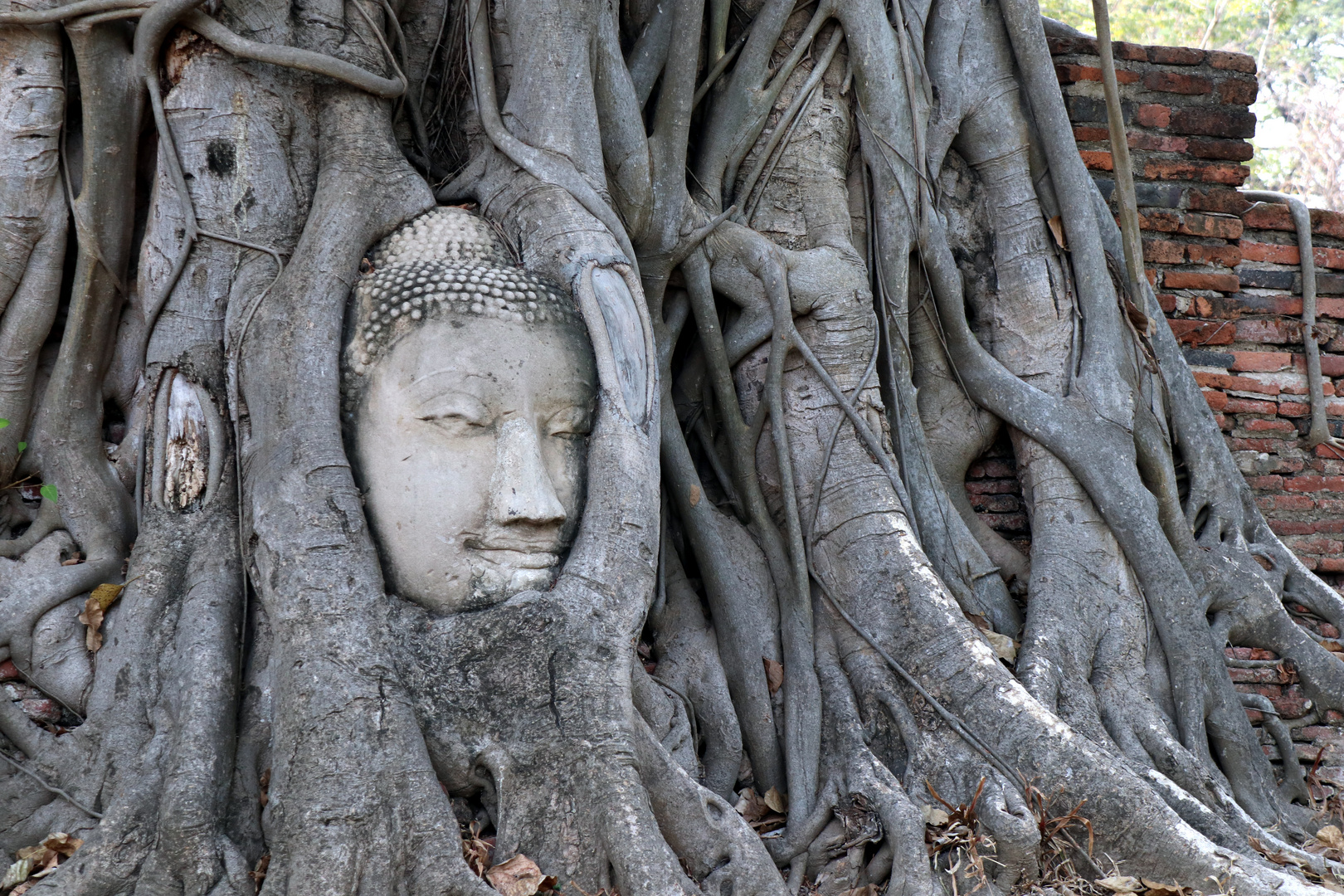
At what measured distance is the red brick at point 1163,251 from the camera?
449 centimetres

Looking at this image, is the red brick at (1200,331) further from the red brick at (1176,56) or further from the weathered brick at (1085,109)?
the red brick at (1176,56)

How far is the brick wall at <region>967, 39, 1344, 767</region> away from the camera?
Answer: 4488mm

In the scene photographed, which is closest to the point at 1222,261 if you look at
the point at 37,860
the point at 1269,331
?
the point at 1269,331

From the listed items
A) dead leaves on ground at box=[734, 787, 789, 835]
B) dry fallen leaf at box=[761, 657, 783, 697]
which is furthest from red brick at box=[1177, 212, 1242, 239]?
dead leaves on ground at box=[734, 787, 789, 835]

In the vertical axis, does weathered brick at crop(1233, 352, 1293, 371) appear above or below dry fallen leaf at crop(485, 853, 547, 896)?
above

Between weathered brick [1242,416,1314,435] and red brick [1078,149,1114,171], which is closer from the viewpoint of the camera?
red brick [1078,149,1114,171]

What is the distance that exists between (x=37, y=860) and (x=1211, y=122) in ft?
15.4

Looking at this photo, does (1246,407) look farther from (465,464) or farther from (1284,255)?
(465,464)

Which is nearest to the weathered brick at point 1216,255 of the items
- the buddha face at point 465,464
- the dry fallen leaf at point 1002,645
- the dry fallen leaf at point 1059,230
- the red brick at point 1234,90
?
the red brick at point 1234,90

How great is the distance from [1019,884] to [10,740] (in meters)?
2.27

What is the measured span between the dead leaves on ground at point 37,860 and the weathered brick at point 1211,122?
4504 mm

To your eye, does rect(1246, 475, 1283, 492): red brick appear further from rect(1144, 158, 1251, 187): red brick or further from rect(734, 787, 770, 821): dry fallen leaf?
rect(734, 787, 770, 821): dry fallen leaf

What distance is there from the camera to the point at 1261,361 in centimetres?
461

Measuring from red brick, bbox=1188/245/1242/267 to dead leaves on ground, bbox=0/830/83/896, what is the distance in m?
4.32
